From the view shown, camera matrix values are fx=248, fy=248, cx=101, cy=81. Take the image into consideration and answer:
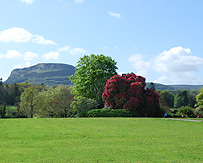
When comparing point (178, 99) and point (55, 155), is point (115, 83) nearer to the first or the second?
point (55, 155)

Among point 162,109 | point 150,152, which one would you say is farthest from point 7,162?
point 162,109

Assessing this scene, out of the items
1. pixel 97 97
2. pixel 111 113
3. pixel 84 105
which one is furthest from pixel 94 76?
pixel 111 113

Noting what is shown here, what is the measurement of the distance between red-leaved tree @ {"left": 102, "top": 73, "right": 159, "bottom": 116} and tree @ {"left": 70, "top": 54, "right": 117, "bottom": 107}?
281 inches

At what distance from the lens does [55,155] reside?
1088 cm

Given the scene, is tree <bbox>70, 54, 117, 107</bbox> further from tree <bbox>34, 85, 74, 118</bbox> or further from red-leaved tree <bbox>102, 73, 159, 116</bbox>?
red-leaved tree <bbox>102, 73, 159, 116</bbox>

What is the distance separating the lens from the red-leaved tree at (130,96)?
40.7 metres

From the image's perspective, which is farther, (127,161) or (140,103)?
(140,103)

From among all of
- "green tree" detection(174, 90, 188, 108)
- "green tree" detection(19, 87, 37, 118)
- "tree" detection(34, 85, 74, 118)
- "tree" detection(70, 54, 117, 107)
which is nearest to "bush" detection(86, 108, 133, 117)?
"tree" detection(70, 54, 117, 107)

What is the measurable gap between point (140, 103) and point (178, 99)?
2862 inches

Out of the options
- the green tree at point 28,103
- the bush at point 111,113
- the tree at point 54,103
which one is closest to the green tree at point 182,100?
the tree at point 54,103

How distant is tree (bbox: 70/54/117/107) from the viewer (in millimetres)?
49125

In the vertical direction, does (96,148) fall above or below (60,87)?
below

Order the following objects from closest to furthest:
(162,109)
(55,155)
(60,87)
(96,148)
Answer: (55,155) < (96,148) < (162,109) < (60,87)

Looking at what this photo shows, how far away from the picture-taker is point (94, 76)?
4912 centimetres
